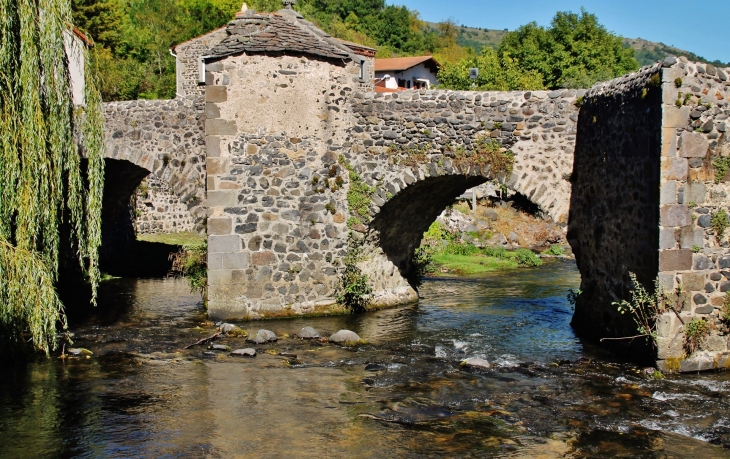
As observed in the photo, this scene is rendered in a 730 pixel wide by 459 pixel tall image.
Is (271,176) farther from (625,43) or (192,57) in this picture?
(625,43)

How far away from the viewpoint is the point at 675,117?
9.27m

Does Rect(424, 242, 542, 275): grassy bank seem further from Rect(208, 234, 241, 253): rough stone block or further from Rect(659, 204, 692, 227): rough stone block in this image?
Rect(659, 204, 692, 227): rough stone block

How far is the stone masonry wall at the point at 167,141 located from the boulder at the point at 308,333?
3.26 meters

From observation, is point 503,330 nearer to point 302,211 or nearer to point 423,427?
point 302,211

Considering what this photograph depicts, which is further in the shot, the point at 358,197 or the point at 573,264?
the point at 573,264

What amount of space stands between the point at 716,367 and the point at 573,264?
1051 centimetres

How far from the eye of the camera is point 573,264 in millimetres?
20141

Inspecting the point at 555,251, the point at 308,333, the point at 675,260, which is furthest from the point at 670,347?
the point at 555,251

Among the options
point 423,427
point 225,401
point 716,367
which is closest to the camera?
point 423,427

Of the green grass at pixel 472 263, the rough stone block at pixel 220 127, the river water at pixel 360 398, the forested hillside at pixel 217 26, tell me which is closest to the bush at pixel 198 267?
the river water at pixel 360 398

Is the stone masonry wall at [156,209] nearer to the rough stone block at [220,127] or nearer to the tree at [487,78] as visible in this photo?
the rough stone block at [220,127]

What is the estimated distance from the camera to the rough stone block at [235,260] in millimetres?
13023

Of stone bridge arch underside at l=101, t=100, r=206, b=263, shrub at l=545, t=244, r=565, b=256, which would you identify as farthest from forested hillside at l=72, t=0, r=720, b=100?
stone bridge arch underside at l=101, t=100, r=206, b=263

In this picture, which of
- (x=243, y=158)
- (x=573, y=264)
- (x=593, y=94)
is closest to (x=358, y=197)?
(x=243, y=158)
